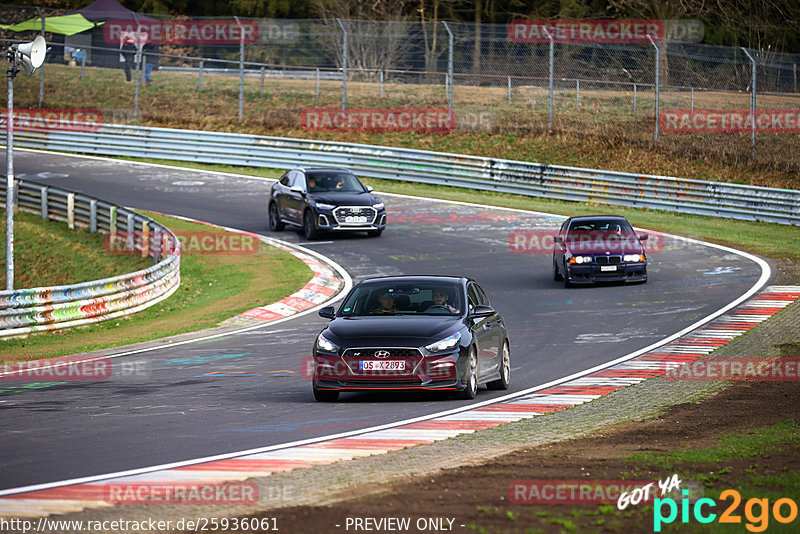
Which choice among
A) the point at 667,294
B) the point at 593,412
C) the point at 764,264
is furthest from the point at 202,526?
the point at 764,264

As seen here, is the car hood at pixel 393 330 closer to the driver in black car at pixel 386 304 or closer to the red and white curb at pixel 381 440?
the driver in black car at pixel 386 304

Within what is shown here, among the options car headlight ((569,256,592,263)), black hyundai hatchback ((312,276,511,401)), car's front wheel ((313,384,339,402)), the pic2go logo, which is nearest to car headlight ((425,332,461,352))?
black hyundai hatchback ((312,276,511,401))

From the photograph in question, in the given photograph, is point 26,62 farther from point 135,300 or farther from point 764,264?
point 764,264

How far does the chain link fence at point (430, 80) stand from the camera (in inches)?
1453

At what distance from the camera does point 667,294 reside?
72.6 ft

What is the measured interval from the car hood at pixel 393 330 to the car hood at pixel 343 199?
53.9 ft

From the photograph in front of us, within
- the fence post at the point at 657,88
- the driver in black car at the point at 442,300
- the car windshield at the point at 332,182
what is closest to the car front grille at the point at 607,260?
the car windshield at the point at 332,182

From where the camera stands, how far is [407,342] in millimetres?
11961

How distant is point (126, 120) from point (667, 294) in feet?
94.6

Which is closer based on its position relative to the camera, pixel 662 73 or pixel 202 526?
pixel 202 526

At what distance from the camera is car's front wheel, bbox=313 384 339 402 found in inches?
483

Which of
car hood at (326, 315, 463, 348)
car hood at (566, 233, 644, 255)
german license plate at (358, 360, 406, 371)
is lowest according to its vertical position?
car hood at (566, 233, 644, 255)

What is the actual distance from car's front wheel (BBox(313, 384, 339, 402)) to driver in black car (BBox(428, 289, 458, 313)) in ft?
5.14

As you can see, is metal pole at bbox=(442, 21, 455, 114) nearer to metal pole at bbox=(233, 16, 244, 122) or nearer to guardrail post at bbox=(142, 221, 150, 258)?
metal pole at bbox=(233, 16, 244, 122)
